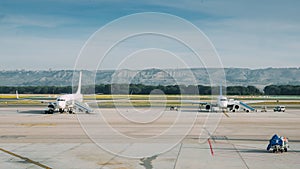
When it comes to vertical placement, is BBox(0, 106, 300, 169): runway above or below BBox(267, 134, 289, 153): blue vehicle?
below

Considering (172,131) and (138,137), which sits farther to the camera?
(172,131)

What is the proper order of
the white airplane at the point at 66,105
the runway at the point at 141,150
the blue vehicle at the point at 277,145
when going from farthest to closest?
the white airplane at the point at 66,105, the blue vehicle at the point at 277,145, the runway at the point at 141,150

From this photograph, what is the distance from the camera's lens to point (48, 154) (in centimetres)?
2675

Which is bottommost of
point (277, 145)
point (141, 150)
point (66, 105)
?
point (141, 150)

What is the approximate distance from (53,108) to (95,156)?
47.1m

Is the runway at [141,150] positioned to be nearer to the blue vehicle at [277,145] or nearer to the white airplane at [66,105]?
the blue vehicle at [277,145]

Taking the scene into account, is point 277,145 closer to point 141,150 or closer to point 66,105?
point 141,150

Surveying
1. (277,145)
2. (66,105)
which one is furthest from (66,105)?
(277,145)

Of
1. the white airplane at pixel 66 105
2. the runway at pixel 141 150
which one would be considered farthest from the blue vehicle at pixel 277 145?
the white airplane at pixel 66 105

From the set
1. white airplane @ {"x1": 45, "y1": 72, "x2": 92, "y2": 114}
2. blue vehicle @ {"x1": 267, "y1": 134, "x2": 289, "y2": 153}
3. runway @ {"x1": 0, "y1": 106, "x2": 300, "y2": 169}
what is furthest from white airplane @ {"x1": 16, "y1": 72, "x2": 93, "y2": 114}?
blue vehicle @ {"x1": 267, "y1": 134, "x2": 289, "y2": 153}

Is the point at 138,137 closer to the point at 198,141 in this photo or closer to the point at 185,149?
the point at 198,141

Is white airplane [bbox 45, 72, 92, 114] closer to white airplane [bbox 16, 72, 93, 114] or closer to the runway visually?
white airplane [bbox 16, 72, 93, 114]

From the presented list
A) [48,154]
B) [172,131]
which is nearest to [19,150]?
[48,154]

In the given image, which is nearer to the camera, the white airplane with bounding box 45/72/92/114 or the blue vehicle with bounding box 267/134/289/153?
the blue vehicle with bounding box 267/134/289/153
